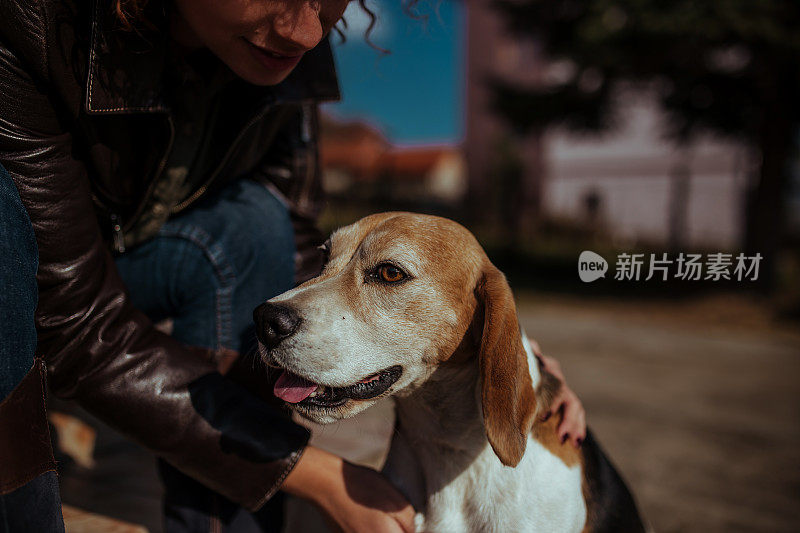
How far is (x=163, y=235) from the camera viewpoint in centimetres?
228

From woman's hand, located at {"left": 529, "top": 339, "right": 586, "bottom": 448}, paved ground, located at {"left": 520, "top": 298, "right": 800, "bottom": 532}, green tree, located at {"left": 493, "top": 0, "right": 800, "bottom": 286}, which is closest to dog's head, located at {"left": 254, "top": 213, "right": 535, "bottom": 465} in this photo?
woman's hand, located at {"left": 529, "top": 339, "right": 586, "bottom": 448}

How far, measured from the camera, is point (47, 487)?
1.45 metres

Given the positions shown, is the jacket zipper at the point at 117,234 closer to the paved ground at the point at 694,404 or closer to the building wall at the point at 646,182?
the paved ground at the point at 694,404

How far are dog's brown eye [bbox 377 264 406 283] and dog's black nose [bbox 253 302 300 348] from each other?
32 cm

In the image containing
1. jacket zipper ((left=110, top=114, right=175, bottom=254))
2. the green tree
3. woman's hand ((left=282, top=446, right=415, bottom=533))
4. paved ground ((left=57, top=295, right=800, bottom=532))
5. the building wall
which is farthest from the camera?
the building wall

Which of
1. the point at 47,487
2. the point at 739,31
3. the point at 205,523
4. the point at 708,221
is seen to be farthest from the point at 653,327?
the point at 47,487

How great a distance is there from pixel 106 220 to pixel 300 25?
0.95 meters

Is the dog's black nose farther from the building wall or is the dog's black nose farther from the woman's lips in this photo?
the building wall

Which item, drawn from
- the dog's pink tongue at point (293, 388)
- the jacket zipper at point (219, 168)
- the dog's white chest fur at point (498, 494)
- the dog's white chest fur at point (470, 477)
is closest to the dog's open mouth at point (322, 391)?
the dog's pink tongue at point (293, 388)

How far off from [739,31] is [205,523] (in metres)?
8.63

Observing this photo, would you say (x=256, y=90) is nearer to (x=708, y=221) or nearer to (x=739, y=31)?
(x=739, y=31)

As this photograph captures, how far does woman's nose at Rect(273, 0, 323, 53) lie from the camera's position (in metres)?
1.70

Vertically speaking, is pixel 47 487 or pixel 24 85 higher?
pixel 24 85

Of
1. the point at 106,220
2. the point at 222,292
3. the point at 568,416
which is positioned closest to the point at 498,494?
the point at 568,416
